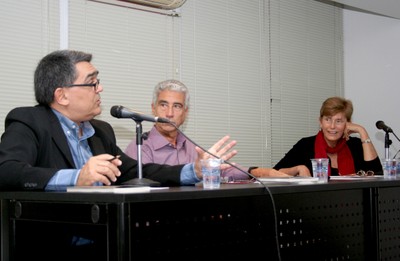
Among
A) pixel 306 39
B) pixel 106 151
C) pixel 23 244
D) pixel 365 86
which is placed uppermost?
pixel 306 39

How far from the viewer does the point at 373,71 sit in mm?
4988

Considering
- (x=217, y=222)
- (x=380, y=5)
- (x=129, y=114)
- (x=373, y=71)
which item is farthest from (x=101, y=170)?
(x=373, y=71)

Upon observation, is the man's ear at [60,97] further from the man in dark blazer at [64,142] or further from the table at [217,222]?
the table at [217,222]

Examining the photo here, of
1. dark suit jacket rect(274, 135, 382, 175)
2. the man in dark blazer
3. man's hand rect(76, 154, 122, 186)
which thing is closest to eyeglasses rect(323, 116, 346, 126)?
dark suit jacket rect(274, 135, 382, 175)

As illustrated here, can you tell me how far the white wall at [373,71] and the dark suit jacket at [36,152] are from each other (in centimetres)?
302

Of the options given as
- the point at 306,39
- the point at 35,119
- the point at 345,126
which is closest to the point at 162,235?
the point at 35,119

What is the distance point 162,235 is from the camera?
62.1 inches

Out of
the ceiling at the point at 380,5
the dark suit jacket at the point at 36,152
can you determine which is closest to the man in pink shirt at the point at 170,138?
the dark suit jacket at the point at 36,152

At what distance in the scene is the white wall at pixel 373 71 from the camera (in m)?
4.84

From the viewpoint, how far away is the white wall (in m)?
4.84

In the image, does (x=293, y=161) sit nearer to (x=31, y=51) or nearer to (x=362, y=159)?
(x=362, y=159)

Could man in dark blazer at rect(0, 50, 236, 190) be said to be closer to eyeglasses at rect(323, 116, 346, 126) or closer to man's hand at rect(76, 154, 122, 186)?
man's hand at rect(76, 154, 122, 186)

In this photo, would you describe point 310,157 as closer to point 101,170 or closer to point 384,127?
point 384,127

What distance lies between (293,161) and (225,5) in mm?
1299
